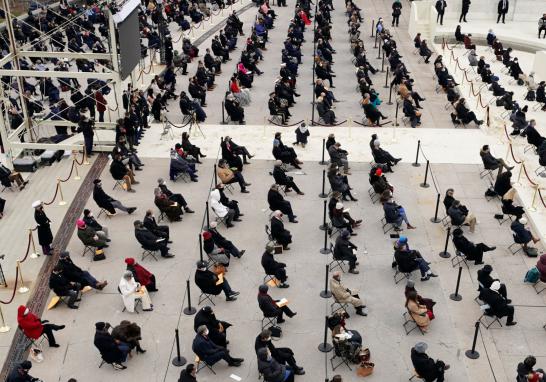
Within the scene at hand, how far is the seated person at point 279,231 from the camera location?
1908 cm

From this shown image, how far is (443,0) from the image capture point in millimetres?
42188

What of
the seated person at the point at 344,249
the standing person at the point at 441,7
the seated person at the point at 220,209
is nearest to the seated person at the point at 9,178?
the seated person at the point at 220,209

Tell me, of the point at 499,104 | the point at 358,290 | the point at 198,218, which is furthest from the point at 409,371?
the point at 499,104

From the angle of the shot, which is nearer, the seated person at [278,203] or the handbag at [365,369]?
the handbag at [365,369]

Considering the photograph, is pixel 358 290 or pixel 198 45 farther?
pixel 198 45

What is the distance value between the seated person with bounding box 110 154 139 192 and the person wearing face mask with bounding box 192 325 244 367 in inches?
362

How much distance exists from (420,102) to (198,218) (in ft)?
45.6

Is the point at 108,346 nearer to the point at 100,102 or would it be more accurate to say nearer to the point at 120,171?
the point at 120,171

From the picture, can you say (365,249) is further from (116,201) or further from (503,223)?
(116,201)

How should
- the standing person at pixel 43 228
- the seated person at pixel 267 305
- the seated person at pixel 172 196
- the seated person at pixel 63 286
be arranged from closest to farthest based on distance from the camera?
the seated person at pixel 267 305 → the seated person at pixel 63 286 → the standing person at pixel 43 228 → the seated person at pixel 172 196

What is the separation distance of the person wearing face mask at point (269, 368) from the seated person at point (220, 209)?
6.93 metres

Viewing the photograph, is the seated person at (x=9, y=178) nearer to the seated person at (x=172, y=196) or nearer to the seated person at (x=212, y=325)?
the seated person at (x=172, y=196)

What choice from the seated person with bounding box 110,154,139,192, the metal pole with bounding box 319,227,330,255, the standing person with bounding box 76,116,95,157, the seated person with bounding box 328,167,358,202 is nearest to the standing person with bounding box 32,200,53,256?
the seated person with bounding box 110,154,139,192

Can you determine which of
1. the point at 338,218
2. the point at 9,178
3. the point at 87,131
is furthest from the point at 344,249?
the point at 9,178
